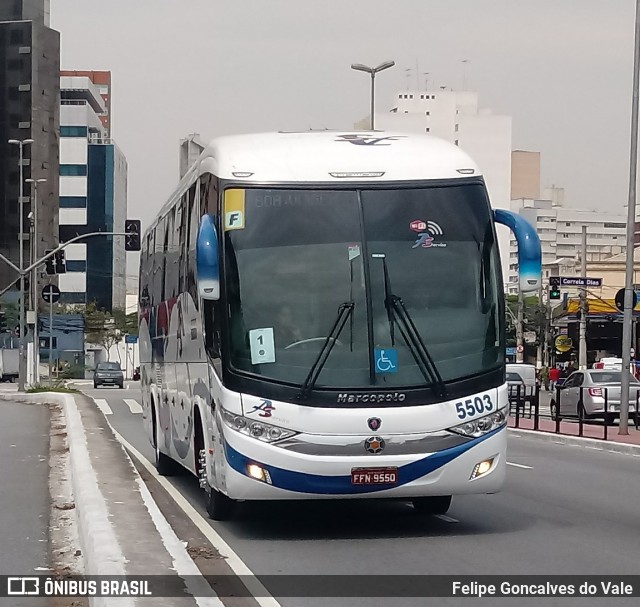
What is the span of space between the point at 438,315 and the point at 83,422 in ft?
51.3

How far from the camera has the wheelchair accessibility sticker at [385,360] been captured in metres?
10.8

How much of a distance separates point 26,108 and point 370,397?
108787 mm

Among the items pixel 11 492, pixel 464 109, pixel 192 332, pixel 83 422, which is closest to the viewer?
pixel 192 332

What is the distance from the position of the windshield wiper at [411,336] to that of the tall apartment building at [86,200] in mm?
127821

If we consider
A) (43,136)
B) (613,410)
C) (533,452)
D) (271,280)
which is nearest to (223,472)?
(271,280)

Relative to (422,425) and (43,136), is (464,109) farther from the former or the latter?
(422,425)

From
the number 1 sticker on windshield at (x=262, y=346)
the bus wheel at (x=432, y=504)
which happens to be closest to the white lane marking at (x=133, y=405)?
the bus wheel at (x=432, y=504)

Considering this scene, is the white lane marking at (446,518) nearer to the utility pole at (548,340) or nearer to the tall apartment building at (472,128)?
the utility pole at (548,340)

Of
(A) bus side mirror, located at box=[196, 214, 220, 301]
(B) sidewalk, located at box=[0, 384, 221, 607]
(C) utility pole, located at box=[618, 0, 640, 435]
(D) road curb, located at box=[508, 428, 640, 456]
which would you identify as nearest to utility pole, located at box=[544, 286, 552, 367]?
(D) road curb, located at box=[508, 428, 640, 456]

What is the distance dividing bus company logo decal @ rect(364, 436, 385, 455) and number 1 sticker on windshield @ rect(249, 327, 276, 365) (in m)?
1.04

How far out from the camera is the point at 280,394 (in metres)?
10.6

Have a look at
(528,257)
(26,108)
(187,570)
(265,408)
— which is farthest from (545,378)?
(187,570)

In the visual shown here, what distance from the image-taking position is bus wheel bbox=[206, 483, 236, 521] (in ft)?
39.0

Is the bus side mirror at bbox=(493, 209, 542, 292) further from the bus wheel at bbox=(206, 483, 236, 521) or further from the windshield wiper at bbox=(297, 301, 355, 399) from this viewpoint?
the bus wheel at bbox=(206, 483, 236, 521)
